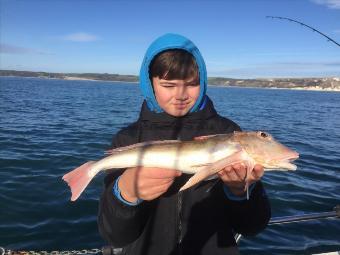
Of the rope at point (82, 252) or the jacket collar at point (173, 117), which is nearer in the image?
the jacket collar at point (173, 117)

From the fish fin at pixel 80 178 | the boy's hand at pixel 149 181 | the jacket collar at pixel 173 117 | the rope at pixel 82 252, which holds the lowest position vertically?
the rope at pixel 82 252

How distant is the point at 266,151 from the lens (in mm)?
3414

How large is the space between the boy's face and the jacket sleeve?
1109 millimetres

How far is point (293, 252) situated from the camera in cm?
827

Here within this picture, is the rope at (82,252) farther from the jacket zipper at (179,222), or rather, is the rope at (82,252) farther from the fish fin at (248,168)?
the fish fin at (248,168)

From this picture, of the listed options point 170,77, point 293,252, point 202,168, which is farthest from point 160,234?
point 293,252

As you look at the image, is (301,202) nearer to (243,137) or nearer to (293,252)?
(293,252)

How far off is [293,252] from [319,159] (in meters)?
10.6

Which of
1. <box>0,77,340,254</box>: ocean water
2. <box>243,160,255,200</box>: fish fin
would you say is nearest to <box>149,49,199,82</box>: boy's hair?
<box>243,160,255,200</box>: fish fin

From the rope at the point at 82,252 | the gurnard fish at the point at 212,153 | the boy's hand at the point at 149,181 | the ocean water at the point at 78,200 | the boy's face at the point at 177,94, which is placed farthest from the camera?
the ocean water at the point at 78,200

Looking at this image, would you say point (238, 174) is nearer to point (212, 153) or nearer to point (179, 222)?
point (212, 153)

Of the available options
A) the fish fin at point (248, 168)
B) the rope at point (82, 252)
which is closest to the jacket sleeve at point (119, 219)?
the rope at point (82, 252)

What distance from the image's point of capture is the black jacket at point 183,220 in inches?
139

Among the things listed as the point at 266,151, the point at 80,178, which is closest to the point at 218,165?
the point at 266,151
